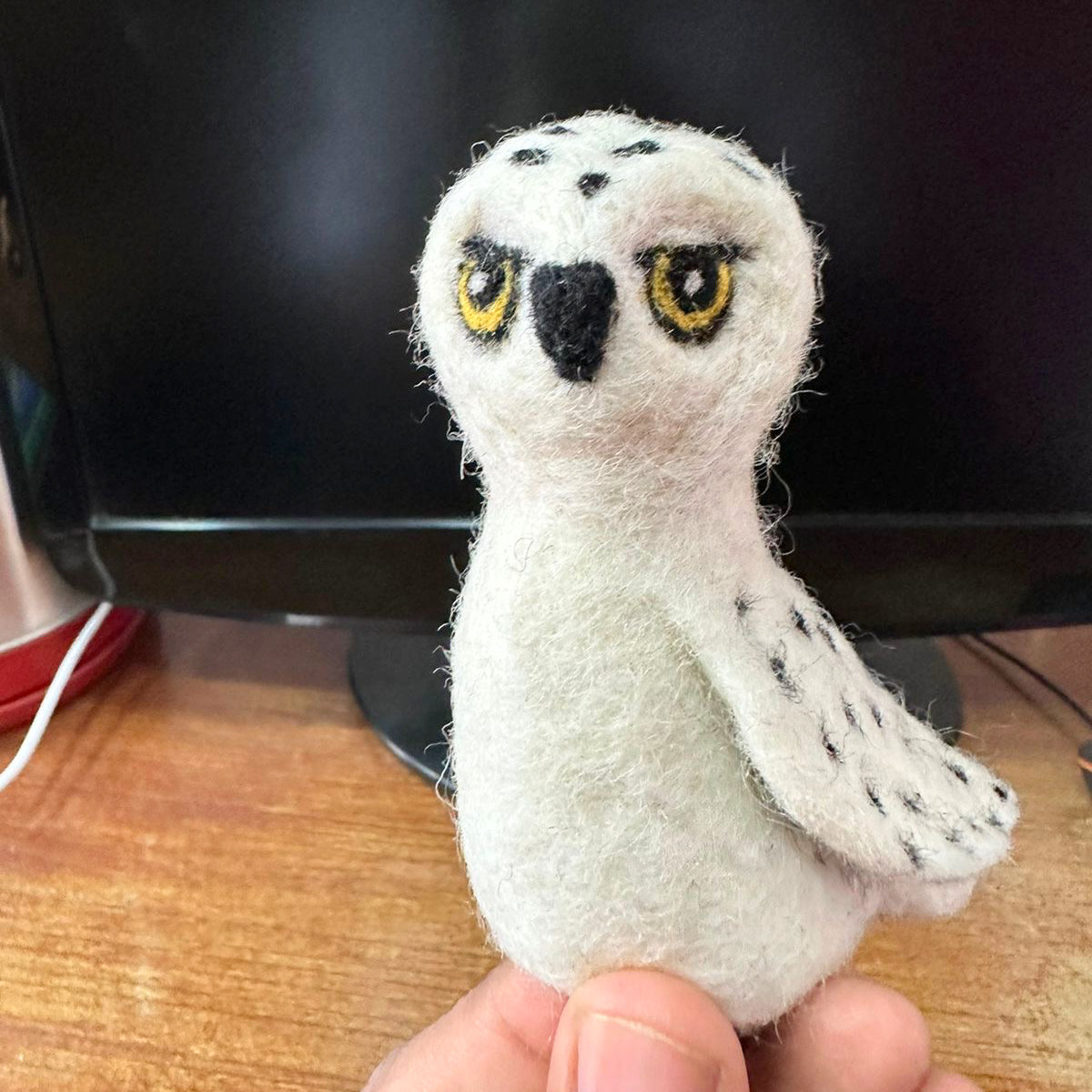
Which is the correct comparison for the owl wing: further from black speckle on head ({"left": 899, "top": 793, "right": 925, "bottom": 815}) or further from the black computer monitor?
the black computer monitor

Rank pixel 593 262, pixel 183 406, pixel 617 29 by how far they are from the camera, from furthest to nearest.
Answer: pixel 183 406 < pixel 617 29 < pixel 593 262

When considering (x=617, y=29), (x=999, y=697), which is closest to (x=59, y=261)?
(x=617, y=29)

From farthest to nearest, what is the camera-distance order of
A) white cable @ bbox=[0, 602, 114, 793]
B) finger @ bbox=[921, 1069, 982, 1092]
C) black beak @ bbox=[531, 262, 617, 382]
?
white cable @ bbox=[0, 602, 114, 793]
finger @ bbox=[921, 1069, 982, 1092]
black beak @ bbox=[531, 262, 617, 382]

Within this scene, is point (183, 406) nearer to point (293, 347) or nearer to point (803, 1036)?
point (293, 347)

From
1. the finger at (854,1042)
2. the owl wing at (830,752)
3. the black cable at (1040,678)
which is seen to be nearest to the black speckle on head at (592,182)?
the owl wing at (830,752)

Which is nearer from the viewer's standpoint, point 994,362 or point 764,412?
point 764,412

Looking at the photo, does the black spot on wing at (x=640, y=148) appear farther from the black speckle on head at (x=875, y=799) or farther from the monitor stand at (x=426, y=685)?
the monitor stand at (x=426, y=685)

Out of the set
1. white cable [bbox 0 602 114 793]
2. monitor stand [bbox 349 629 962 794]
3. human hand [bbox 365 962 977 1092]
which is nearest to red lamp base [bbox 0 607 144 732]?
white cable [bbox 0 602 114 793]
